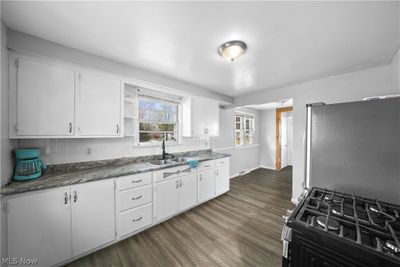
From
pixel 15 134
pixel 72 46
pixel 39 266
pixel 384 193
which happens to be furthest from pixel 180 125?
pixel 384 193

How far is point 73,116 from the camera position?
5.63ft

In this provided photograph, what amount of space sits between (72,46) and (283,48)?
2617 millimetres

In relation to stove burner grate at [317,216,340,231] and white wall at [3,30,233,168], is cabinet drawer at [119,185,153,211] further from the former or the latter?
stove burner grate at [317,216,340,231]

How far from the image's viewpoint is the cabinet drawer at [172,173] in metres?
2.14

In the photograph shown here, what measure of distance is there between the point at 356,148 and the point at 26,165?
317 cm

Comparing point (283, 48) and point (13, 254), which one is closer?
point (13, 254)

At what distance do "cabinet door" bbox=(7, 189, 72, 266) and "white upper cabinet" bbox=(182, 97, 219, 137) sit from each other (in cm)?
210

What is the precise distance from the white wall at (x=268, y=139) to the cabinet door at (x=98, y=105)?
5.34 metres

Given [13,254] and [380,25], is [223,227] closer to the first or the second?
[13,254]

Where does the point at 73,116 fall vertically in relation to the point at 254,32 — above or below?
below

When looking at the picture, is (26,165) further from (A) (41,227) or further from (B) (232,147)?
(B) (232,147)

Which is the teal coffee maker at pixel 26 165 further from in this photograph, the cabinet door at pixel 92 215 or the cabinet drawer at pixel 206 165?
the cabinet drawer at pixel 206 165

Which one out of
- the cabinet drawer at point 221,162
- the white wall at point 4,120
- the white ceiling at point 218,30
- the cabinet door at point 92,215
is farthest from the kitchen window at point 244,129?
the white wall at point 4,120

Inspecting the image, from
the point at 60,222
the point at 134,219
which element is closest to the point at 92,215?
the point at 60,222
